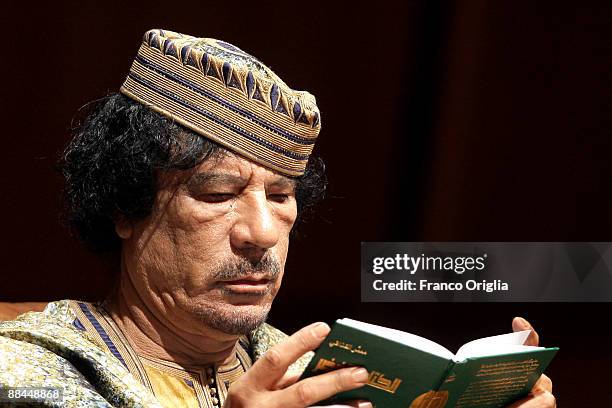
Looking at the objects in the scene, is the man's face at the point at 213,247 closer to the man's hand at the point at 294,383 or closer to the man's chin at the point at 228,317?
the man's chin at the point at 228,317

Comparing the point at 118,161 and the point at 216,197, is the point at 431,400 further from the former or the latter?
the point at 118,161

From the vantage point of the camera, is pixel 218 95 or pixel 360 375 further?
pixel 218 95

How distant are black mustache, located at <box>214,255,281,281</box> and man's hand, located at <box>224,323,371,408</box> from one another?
1.04ft

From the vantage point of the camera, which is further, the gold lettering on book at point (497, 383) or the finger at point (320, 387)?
the gold lettering on book at point (497, 383)

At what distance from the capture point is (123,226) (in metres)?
2.22

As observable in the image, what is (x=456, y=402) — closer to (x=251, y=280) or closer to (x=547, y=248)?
(x=251, y=280)

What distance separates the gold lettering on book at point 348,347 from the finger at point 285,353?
20 mm

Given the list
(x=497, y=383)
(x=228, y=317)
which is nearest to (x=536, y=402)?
(x=497, y=383)

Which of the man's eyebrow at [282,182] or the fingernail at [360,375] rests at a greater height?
the man's eyebrow at [282,182]

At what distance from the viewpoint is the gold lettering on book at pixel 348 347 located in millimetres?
1783

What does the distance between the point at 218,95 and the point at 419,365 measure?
Answer: 0.67m

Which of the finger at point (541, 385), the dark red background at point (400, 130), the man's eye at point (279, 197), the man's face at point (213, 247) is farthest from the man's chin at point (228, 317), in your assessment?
the dark red background at point (400, 130)

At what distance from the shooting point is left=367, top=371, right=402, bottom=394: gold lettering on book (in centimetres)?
185

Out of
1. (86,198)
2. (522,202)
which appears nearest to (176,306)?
(86,198)
